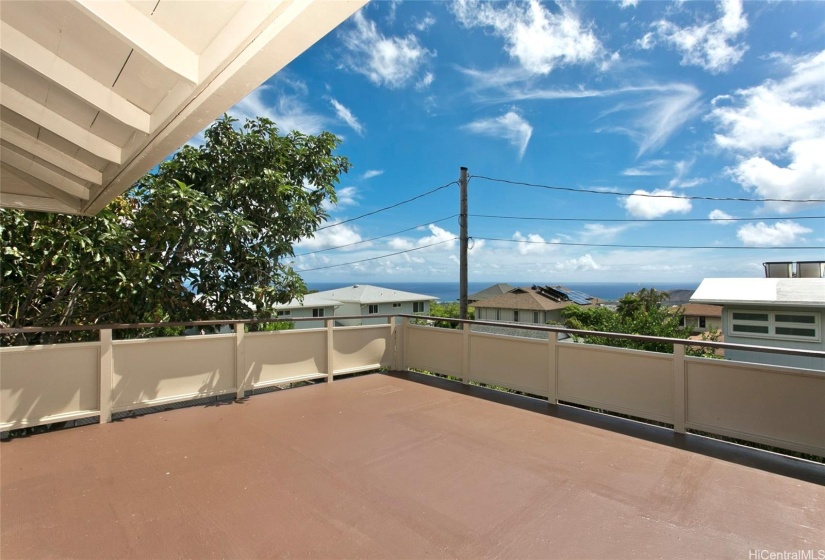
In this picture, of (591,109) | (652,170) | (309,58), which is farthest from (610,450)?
(652,170)

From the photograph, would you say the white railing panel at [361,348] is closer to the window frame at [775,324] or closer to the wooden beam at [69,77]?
the wooden beam at [69,77]

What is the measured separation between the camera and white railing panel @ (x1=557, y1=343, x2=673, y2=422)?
3.40 m

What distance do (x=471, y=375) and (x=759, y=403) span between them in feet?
8.88

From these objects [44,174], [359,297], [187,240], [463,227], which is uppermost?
[463,227]

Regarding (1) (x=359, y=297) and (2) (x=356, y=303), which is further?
(1) (x=359, y=297)

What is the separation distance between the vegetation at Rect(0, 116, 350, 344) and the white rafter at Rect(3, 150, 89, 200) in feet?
2.08

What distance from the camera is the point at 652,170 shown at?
2380 cm

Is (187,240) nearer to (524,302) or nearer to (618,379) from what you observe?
(618,379)

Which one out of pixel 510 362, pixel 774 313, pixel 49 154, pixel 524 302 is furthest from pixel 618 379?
pixel 524 302

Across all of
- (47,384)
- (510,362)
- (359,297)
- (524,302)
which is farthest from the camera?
(524,302)

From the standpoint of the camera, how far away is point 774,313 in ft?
38.6

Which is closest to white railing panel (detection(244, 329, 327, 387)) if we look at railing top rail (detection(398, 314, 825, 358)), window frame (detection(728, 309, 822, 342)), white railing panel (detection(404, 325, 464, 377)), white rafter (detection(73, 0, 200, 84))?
white railing panel (detection(404, 325, 464, 377))

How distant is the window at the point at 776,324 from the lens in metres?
11.2

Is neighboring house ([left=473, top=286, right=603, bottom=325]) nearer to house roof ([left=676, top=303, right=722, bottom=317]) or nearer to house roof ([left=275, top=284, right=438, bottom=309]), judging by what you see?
house roof ([left=275, top=284, right=438, bottom=309])
